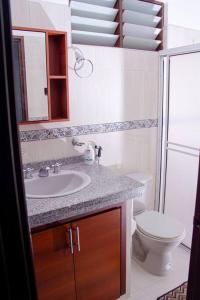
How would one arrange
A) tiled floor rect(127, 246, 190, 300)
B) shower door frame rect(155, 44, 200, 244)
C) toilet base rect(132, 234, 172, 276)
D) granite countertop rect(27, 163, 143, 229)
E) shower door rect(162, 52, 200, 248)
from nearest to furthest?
granite countertop rect(27, 163, 143, 229), tiled floor rect(127, 246, 190, 300), toilet base rect(132, 234, 172, 276), shower door rect(162, 52, 200, 248), shower door frame rect(155, 44, 200, 244)

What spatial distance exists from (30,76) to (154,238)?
1390 mm

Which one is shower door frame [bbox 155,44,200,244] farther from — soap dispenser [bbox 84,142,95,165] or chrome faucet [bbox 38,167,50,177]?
chrome faucet [bbox 38,167,50,177]

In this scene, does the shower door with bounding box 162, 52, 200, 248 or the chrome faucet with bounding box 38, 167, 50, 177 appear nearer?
the chrome faucet with bounding box 38, 167, 50, 177

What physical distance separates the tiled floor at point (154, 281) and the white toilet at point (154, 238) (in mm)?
47

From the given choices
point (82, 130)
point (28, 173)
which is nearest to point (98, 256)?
point (28, 173)

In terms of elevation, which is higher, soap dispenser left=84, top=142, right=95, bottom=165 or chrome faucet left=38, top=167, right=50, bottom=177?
soap dispenser left=84, top=142, right=95, bottom=165

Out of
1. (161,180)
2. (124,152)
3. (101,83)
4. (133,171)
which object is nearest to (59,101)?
(101,83)

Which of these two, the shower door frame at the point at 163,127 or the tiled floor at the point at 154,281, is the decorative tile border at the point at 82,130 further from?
the tiled floor at the point at 154,281

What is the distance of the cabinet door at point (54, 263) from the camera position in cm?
128

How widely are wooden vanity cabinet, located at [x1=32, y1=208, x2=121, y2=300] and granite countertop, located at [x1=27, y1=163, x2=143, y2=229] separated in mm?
90

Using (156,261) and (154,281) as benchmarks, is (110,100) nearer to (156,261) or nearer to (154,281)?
(156,261)

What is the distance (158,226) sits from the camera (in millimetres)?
1897

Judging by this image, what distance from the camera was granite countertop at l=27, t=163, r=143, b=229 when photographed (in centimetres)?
120

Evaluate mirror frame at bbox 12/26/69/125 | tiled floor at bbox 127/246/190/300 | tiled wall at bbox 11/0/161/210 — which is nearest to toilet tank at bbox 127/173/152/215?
tiled wall at bbox 11/0/161/210
